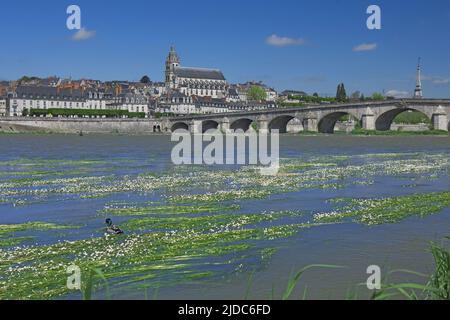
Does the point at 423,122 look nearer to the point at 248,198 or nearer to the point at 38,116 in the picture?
the point at 38,116

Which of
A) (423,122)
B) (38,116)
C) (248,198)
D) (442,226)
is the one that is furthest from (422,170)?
(423,122)

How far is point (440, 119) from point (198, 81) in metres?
104

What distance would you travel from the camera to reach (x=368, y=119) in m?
87.6

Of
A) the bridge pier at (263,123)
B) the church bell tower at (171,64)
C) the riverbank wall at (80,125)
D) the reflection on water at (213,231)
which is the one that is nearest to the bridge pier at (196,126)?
the riverbank wall at (80,125)

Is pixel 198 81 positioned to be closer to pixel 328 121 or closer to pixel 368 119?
pixel 328 121

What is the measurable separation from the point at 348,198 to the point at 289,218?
13.4ft

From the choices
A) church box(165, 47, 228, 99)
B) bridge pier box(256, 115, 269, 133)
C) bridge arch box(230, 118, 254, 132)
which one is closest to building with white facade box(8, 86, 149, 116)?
bridge arch box(230, 118, 254, 132)

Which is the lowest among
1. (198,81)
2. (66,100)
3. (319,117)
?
(319,117)

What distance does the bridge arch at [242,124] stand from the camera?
104m

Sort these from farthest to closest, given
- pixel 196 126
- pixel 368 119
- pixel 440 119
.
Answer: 1. pixel 196 126
2. pixel 368 119
3. pixel 440 119

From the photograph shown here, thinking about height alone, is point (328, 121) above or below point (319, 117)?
below

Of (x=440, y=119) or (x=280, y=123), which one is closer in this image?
(x=440, y=119)

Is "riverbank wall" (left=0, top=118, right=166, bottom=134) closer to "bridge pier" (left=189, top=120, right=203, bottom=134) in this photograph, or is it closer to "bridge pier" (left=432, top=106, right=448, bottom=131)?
"bridge pier" (left=189, top=120, right=203, bottom=134)

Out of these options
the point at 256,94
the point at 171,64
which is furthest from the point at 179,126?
the point at 171,64
